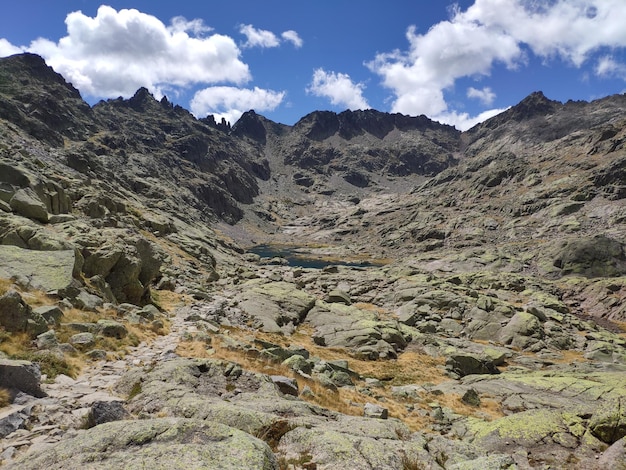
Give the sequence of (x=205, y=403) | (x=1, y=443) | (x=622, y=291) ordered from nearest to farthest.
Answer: (x=1, y=443), (x=205, y=403), (x=622, y=291)

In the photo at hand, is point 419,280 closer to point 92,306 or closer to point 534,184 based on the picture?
point 92,306

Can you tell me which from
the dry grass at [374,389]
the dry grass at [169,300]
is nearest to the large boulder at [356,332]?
the dry grass at [374,389]

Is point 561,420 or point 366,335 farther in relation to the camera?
point 366,335

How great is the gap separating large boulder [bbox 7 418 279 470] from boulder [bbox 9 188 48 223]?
1227 inches

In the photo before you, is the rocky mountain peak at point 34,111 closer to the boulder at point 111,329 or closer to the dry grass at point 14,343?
the boulder at point 111,329

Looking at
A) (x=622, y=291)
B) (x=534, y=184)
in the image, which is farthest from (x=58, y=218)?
(x=534, y=184)

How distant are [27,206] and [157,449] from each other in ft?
109

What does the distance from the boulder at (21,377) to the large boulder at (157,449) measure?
400 cm

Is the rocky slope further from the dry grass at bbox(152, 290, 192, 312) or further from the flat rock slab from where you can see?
the dry grass at bbox(152, 290, 192, 312)

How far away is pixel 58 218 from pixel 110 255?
8.89 m

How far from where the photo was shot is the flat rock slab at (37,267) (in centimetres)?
2022

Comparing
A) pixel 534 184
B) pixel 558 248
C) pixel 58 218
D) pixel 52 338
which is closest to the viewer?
pixel 52 338

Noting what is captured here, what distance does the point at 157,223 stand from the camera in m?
88.0

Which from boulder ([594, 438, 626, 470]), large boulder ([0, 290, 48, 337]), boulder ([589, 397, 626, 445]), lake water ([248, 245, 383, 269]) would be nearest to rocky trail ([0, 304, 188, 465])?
large boulder ([0, 290, 48, 337])
